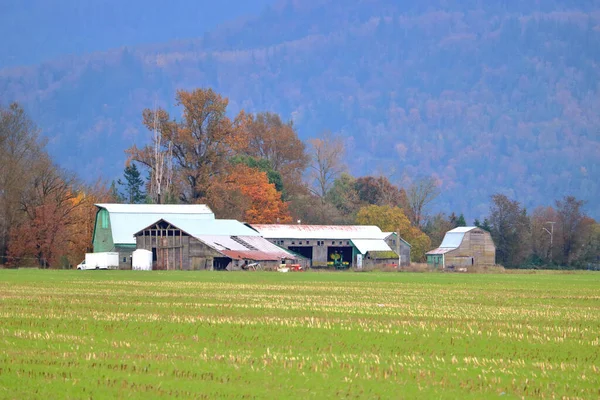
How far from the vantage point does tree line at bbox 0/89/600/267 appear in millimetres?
104125

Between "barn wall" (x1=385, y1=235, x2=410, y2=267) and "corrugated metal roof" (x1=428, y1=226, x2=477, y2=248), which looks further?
"corrugated metal roof" (x1=428, y1=226, x2=477, y2=248)

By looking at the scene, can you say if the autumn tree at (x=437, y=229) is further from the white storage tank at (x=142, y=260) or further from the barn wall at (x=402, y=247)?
the white storage tank at (x=142, y=260)

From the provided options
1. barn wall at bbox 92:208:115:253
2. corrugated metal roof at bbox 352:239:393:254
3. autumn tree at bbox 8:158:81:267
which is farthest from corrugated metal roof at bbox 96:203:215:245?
corrugated metal roof at bbox 352:239:393:254

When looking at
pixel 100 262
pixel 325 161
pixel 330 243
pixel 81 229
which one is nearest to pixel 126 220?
pixel 81 229

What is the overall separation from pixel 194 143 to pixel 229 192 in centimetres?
1039

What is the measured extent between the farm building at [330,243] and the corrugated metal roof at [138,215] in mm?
9197

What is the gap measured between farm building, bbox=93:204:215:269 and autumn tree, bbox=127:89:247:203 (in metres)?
20.5

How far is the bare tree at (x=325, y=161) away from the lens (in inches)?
6831

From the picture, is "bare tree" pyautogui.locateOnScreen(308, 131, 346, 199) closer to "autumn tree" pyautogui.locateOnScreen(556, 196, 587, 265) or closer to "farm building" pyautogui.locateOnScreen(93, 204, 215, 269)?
"autumn tree" pyautogui.locateOnScreen(556, 196, 587, 265)

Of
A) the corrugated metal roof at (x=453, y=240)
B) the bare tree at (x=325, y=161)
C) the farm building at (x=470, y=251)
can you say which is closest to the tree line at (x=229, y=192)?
the bare tree at (x=325, y=161)

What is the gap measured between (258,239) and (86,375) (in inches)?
3505

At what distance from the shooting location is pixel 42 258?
334 feet

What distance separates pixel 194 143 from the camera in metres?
132

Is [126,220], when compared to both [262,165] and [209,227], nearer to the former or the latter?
[209,227]
